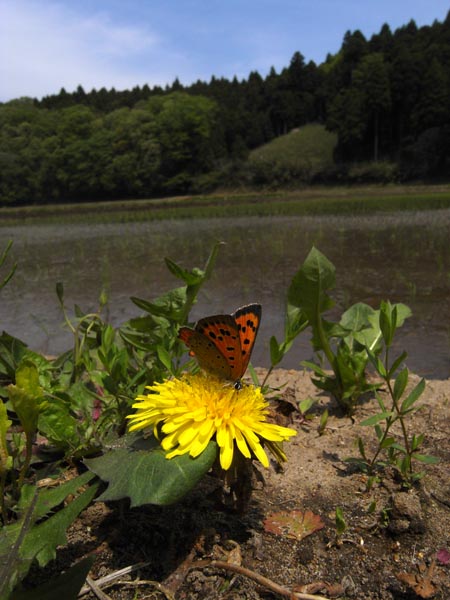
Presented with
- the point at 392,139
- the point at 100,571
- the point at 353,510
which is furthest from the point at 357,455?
the point at 392,139

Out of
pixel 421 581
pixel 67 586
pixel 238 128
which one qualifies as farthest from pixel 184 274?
pixel 238 128

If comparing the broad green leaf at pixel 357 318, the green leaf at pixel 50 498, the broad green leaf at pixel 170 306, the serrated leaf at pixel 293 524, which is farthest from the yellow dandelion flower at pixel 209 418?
the broad green leaf at pixel 357 318

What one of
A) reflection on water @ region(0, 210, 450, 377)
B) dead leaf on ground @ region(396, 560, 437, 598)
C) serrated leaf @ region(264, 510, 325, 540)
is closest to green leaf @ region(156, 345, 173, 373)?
serrated leaf @ region(264, 510, 325, 540)

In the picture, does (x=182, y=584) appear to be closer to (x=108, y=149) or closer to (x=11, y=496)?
(x=11, y=496)

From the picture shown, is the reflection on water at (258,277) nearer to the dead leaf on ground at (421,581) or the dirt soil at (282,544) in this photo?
the dirt soil at (282,544)

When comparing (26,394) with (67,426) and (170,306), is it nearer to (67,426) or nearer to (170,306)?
(67,426)

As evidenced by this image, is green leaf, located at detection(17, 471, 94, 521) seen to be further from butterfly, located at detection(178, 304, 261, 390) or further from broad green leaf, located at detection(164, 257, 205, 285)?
broad green leaf, located at detection(164, 257, 205, 285)
